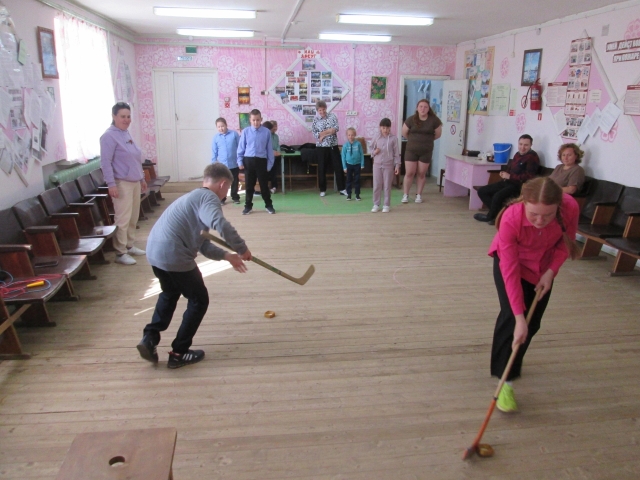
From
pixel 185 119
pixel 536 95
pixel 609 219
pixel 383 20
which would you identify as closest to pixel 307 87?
pixel 185 119

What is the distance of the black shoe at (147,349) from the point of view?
3.15 meters

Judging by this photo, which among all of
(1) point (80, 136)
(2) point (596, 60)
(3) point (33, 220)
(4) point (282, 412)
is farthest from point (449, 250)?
(1) point (80, 136)

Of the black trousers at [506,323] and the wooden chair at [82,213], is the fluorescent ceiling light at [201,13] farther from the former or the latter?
the black trousers at [506,323]

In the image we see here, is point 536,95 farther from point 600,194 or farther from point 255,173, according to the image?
point 255,173

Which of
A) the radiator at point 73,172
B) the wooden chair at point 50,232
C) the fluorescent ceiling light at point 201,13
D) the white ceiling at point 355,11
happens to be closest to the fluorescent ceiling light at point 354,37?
the white ceiling at point 355,11

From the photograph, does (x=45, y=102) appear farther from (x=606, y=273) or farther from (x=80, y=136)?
(x=606, y=273)

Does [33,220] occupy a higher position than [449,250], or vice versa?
[33,220]

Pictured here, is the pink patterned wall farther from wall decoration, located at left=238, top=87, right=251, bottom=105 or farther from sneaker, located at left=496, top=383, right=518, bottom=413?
sneaker, located at left=496, top=383, right=518, bottom=413

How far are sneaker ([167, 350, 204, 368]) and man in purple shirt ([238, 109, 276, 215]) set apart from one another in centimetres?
434

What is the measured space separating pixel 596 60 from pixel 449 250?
9.28 ft

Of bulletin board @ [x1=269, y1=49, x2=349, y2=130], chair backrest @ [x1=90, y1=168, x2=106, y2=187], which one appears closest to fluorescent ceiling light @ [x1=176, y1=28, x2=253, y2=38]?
bulletin board @ [x1=269, y1=49, x2=349, y2=130]

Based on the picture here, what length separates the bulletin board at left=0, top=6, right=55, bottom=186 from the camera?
14.3 feet

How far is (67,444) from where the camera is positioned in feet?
8.13

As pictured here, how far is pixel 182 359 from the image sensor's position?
3199mm
